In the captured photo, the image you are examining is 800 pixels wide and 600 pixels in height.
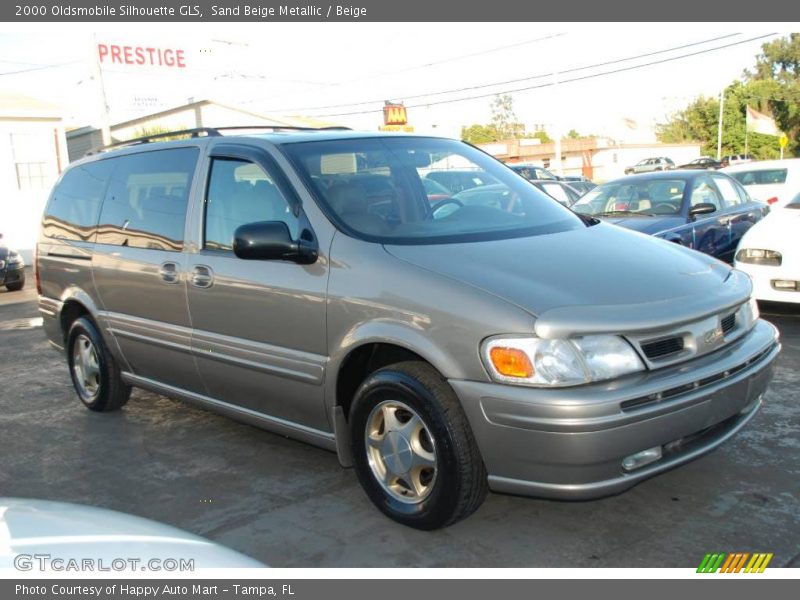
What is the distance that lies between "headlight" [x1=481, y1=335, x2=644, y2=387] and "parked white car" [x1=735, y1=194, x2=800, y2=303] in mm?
4420

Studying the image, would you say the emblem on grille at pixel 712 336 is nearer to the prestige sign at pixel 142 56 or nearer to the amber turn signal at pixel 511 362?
the amber turn signal at pixel 511 362

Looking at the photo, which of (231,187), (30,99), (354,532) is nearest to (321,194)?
(231,187)

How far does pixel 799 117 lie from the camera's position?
61688 mm

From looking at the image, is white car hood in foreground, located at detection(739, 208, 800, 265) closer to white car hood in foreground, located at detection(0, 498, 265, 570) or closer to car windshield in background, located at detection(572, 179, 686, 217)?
car windshield in background, located at detection(572, 179, 686, 217)

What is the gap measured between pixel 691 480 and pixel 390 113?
43.5 metres

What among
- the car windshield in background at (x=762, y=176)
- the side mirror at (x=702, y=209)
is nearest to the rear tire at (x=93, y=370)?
the side mirror at (x=702, y=209)

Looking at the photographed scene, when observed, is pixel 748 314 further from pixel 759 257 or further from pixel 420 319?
pixel 759 257

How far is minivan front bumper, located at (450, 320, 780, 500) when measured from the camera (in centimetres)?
283

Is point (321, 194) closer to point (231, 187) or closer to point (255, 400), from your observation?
point (231, 187)

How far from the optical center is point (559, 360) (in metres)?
2.91

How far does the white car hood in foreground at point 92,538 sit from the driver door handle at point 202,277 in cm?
199

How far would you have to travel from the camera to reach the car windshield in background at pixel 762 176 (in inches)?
570

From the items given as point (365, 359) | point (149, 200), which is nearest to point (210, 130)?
point (149, 200)

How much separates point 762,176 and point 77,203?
1331 centimetres
